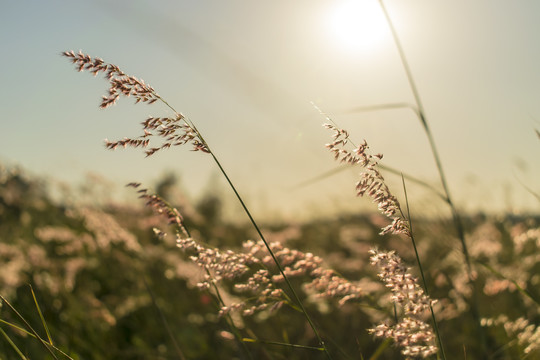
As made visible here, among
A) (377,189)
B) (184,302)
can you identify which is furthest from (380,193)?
(184,302)

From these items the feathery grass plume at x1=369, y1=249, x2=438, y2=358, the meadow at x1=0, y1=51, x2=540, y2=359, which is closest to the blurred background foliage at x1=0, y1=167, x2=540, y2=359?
the meadow at x1=0, y1=51, x2=540, y2=359

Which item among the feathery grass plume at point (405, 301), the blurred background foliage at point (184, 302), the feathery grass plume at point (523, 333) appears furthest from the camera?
the blurred background foliage at point (184, 302)

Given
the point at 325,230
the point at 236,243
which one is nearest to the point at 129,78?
the point at 236,243

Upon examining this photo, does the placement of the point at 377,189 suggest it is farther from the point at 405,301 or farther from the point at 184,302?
the point at 184,302

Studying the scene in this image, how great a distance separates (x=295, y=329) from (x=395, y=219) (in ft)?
9.18

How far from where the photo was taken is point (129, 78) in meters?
1.35

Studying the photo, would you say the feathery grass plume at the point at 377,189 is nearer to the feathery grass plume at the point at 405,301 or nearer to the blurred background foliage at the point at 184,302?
the feathery grass plume at the point at 405,301

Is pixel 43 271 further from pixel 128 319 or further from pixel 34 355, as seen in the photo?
pixel 34 355

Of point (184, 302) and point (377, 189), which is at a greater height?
point (377, 189)

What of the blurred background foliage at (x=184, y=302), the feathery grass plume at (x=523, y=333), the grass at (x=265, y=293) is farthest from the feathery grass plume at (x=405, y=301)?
the blurred background foliage at (x=184, y=302)

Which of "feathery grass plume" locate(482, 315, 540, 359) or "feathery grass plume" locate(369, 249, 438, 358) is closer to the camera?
"feathery grass plume" locate(369, 249, 438, 358)

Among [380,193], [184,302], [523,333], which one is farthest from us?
[184,302]

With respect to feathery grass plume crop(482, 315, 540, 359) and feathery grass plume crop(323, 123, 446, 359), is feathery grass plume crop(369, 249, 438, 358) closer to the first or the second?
feathery grass plume crop(323, 123, 446, 359)

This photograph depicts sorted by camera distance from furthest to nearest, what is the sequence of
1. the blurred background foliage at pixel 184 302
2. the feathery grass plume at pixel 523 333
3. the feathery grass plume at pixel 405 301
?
the blurred background foliage at pixel 184 302 < the feathery grass plume at pixel 523 333 < the feathery grass plume at pixel 405 301
